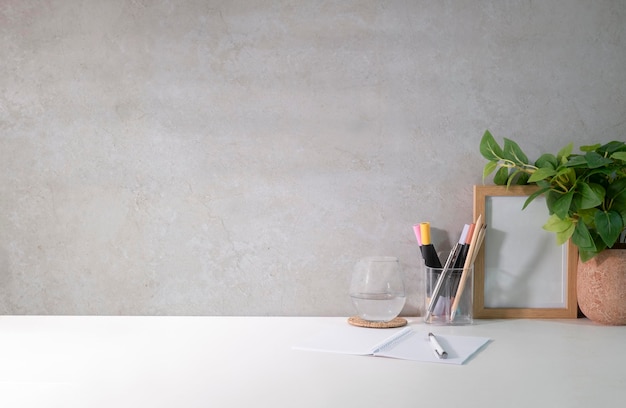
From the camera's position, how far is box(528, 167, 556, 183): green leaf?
1182mm

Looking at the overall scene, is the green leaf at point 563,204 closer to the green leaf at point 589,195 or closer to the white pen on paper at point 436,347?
the green leaf at point 589,195

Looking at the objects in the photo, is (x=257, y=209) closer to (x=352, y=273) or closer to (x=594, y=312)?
(x=352, y=273)

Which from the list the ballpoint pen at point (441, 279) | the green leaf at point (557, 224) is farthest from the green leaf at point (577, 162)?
the ballpoint pen at point (441, 279)

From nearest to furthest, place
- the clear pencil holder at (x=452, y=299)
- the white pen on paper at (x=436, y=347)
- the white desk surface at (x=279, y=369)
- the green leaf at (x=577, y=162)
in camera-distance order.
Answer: the white desk surface at (x=279, y=369) < the white pen on paper at (x=436, y=347) < the green leaf at (x=577, y=162) < the clear pencil holder at (x=452, y=299)

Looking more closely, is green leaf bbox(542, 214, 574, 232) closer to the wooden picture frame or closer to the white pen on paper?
the wooden picture frame

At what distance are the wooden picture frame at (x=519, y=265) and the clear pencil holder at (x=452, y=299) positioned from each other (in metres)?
0.05

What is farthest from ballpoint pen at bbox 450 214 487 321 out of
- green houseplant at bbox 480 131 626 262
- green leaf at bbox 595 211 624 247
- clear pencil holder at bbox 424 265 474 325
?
green leaf at bbox 595 211 624 247

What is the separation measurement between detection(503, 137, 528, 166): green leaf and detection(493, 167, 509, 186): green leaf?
0.03 meters

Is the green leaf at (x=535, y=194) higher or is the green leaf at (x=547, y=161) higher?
the green leaf at (x=547, y=161)

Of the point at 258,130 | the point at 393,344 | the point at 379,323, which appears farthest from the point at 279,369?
the point at 258,130

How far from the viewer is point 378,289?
1243 millimetres

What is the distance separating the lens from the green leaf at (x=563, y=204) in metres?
1.16

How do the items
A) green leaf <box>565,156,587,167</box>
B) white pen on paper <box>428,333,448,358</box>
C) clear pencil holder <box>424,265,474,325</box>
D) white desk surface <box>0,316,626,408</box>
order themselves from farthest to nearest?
1. clear pencil holder <box>424,265,474,325</box>
2. green leaf <box>565,156,587,167</box>
3. white pen on paper <box>428,333,448,358</box>
4. white desk surface <box>0,316,626,408</box>

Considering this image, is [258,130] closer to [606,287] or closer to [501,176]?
[501,176]
